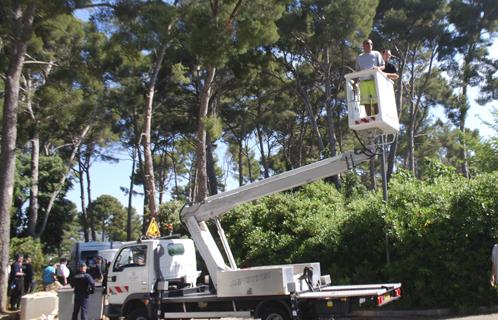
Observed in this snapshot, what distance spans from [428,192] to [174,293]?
6.23 metres

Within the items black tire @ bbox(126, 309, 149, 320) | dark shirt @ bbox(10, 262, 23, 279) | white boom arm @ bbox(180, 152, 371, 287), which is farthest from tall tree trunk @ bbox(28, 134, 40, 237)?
white boom arm @ bbox(180, 152, 371, 287)

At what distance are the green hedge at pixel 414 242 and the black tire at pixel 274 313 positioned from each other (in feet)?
12.1

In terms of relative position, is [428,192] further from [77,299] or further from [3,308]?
[3,308]

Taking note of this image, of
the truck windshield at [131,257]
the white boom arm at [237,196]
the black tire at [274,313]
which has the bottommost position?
the black tire at [274,313]

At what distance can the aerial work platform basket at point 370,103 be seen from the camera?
8164 millimetres

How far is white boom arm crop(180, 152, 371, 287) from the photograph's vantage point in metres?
9.29

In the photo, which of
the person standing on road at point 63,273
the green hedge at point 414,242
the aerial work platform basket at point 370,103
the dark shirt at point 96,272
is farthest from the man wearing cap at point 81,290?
the person standing on road at point 63,273

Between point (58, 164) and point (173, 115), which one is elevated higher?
point (173, 115)

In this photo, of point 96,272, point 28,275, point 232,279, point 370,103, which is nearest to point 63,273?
point 28,275

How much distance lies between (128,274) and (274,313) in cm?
355

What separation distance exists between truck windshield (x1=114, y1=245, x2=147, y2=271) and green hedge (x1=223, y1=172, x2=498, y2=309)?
4594 mm

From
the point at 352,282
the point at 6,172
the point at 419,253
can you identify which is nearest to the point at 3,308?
the point at 6,172

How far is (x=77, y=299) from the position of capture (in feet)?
37.7

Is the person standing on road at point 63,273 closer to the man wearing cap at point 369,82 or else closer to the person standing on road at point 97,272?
the person standing on road at point 97,272
